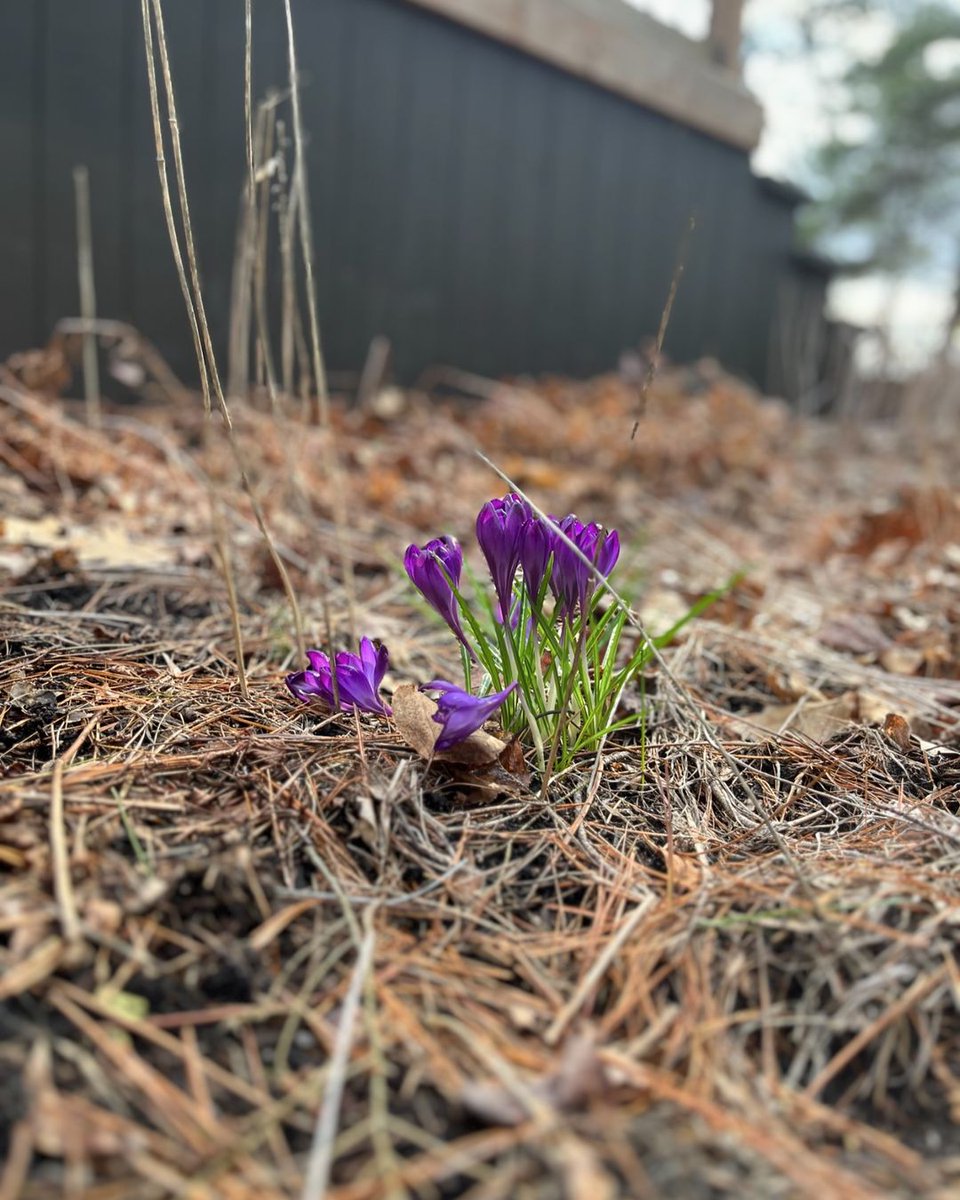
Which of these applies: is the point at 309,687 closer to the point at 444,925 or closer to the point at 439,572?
the point at 439,572

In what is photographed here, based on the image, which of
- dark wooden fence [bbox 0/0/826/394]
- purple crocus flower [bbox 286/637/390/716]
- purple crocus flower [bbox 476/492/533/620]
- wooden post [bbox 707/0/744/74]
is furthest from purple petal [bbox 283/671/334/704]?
wooden post [bbox 707/0/744/74]

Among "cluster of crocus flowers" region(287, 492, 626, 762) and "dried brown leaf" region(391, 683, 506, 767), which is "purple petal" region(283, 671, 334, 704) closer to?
"cluster of crocus flowers" region(287, 492, 626, 762)

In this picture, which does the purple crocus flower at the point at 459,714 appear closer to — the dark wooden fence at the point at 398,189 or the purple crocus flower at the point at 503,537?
the purple crocus flower at the point at 503,537

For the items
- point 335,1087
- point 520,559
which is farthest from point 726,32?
point 335,1087

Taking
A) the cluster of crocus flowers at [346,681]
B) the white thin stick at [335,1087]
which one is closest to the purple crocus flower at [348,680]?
the cluster of crocus flowers at [346,681]

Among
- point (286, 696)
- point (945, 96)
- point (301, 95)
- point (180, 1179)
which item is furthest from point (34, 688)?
→ point (945, 96)

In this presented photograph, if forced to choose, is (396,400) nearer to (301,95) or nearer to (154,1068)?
(301,95)
